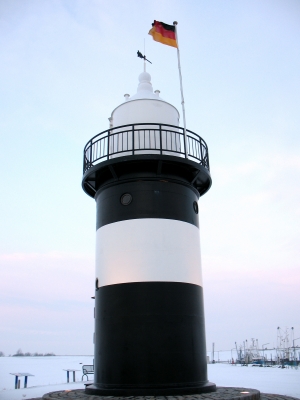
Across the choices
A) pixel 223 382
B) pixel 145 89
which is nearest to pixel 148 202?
pixel 145 89

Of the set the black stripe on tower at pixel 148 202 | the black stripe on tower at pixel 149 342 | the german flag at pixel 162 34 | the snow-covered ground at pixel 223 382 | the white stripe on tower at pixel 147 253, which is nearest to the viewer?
the black stripe on tower at pixel 149 342

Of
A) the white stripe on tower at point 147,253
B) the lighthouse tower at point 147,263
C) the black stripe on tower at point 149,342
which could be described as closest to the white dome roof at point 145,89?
the lighthouse tower at point 147,263

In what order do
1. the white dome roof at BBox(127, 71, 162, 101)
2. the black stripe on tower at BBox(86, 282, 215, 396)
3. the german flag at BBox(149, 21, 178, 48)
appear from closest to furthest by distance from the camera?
the black stripe on tower at BBox(86, 282, 215, 396) < the white dome roof at BBox(127, 71, 162, 101) < the german flag at BBox(149, 21, 178, 48)

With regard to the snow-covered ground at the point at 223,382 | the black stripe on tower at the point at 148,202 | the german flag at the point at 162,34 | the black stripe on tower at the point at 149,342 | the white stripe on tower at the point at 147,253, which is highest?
the german flag at the point at 162,34

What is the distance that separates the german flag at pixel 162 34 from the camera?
47.1ft

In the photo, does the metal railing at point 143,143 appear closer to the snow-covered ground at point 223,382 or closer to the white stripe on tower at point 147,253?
the white stripe on tower at point 147,253

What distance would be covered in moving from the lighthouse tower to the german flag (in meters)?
2.72

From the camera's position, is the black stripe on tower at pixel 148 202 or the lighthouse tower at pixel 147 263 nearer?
the lighthouse tower at pixel 147 263

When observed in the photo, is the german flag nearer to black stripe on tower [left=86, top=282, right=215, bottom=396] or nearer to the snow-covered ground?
black stripe on tower [left=86, top=282, right=215, bottom=396]

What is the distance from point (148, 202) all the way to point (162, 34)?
6.56m

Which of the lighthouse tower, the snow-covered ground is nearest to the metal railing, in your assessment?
the lighthouse tower

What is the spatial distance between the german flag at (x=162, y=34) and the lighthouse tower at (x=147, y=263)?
2722 mm

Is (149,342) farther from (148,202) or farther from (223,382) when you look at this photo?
(223,382)

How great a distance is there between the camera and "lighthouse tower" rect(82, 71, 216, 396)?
10594 mm
